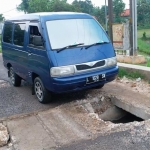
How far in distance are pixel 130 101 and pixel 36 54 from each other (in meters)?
2.33

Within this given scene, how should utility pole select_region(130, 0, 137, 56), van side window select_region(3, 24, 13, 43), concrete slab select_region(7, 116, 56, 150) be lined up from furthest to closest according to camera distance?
1. utility pole select_region(130, 0, 137, 56)
2. van side window select_region(3, 24, 13, 43)
3. concrete slab select_region(7, 116, 56, 150)

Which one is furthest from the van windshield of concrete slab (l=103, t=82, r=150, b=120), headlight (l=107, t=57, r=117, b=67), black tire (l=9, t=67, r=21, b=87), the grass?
black tire (l=9, t=67, r=21, b=87)

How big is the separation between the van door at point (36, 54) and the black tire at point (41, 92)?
21cm

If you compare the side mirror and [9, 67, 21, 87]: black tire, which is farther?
[9, 67, 21, 87]: black tire

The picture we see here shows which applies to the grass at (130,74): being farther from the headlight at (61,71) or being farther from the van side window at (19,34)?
the van side window at (19,34)

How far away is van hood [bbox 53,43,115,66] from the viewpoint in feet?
16.1

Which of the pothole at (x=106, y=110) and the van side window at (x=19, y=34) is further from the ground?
the van side window at (x=19, y=34)

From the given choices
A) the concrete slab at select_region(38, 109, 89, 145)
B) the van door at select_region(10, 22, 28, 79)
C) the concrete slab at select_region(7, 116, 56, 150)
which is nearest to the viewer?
the concrete slab at select_region(7, 116, 56, 150)

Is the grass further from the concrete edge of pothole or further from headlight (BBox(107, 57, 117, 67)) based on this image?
the concrete edge of pothole

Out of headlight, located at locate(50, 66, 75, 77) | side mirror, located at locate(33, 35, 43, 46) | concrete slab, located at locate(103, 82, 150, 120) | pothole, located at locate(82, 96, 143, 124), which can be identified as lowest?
pothole, located at locate(82, 96, 143, 124)

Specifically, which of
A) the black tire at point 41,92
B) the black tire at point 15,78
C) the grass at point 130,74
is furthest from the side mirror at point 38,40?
the grass at point 130,74

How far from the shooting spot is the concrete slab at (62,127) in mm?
3922

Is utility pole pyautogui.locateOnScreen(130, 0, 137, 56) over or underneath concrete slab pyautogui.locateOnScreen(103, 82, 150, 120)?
over

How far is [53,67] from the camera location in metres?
4.83
